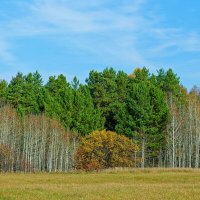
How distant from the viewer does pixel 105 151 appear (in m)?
70.2

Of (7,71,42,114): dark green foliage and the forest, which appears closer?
the forest

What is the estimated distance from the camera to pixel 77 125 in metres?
80.8

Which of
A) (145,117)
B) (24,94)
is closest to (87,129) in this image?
(145,117)

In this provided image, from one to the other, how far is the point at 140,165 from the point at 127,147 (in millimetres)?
10525

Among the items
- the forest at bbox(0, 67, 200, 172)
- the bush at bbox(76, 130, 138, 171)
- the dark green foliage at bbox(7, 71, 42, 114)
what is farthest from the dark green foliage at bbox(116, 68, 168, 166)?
the dark green foliage at bbox(7, 71, 42, 114)

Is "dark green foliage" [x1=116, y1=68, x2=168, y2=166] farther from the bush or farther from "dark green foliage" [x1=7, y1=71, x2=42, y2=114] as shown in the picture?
"dark green foliage" [x1=7, y1=71, x2=42, y2=114]

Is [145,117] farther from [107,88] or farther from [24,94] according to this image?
[24,94]

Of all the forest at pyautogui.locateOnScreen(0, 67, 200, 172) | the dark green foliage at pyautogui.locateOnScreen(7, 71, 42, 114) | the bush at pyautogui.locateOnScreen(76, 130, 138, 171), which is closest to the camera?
the bush at pyautogui.locateOnScreen(76, 130, 138, 171)

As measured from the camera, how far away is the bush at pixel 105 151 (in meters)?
68.6

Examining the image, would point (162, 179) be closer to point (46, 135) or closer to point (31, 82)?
point (46, 135)

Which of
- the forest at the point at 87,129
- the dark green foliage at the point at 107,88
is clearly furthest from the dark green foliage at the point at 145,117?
the dark green foliage at the point at 107,88

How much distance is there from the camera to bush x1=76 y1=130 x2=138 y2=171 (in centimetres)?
6856

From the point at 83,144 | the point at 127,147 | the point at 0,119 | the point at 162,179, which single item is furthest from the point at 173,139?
the point at 162,179

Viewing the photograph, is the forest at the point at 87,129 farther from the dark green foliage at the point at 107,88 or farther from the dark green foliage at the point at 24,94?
the dark green foliage at the point at 107,88
